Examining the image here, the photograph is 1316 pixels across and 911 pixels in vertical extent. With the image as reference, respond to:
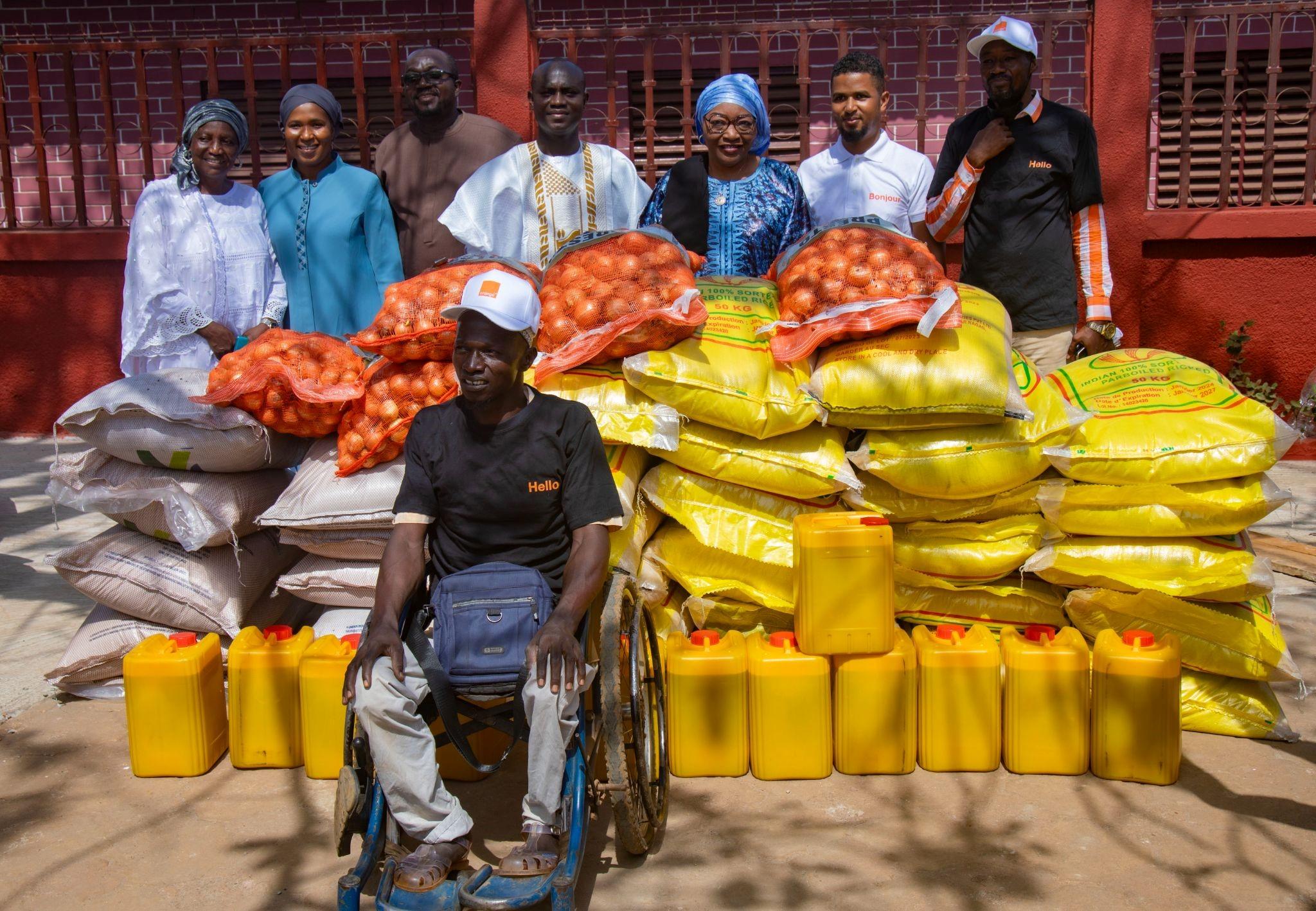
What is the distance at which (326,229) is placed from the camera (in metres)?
4.73

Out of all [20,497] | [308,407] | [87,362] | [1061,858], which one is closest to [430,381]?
[308,407]

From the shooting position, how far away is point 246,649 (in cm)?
363

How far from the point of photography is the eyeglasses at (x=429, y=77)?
4.95 meters

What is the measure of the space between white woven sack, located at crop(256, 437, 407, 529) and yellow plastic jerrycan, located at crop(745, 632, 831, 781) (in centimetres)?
Result: 135

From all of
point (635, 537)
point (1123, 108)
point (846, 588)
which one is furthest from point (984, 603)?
point (1123, 108)

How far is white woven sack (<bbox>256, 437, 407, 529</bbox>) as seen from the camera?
394 cm

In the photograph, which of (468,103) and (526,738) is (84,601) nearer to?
(526,738)

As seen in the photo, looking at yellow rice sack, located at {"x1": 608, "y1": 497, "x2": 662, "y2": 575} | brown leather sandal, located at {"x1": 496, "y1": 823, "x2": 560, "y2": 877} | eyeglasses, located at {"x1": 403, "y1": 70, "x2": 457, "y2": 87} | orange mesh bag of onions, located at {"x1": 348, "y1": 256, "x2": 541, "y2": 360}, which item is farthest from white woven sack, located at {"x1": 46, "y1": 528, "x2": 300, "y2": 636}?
eyeglasses, located at {"x1": 403, "y1": 70, "x2": 457, "y2": 87}

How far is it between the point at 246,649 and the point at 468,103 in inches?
253

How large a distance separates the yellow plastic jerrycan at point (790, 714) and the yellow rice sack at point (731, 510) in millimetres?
438

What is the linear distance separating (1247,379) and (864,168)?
399cm

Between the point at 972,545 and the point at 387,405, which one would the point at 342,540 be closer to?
the point at 387,405

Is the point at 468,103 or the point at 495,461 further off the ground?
the point at 468,103

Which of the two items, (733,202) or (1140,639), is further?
(733,202)
